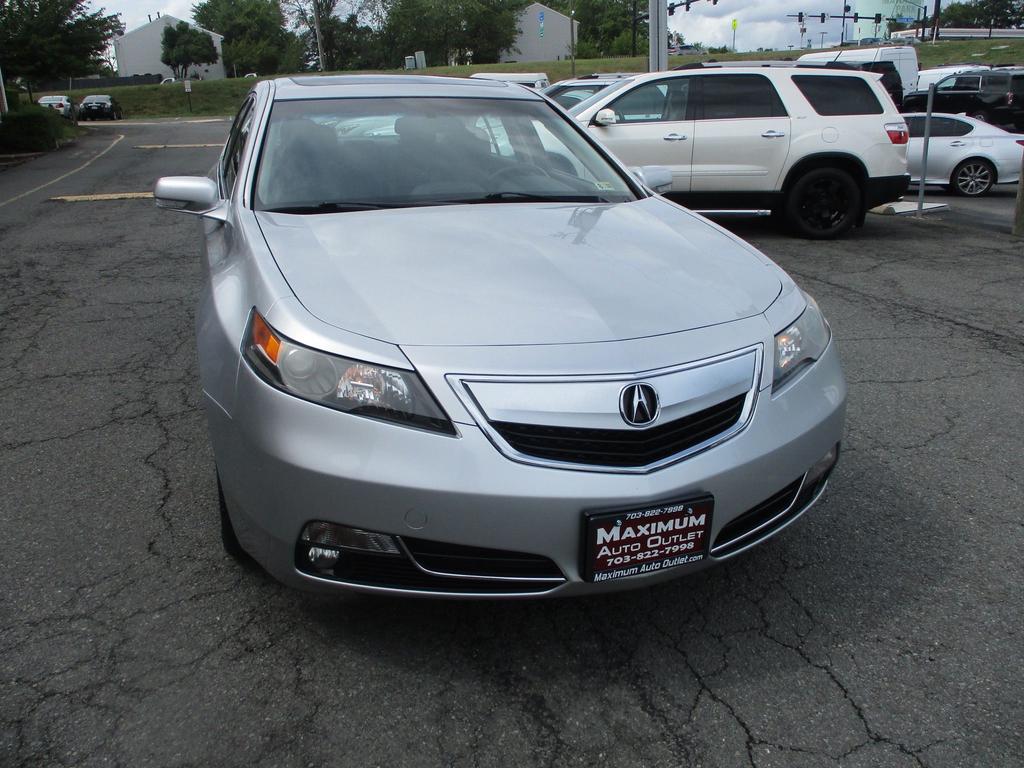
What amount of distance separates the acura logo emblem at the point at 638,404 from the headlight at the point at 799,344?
0.43 metres

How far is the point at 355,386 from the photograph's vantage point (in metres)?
2.22

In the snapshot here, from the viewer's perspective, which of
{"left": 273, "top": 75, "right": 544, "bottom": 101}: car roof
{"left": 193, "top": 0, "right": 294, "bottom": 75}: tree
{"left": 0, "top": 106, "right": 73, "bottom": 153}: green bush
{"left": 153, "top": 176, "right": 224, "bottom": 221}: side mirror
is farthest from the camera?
{"left": 193, "top": 0, "right": 294, "bottom": 75}: tree

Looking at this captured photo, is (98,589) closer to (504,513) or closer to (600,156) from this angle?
(504,513)

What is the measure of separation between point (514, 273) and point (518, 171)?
1.16 metres

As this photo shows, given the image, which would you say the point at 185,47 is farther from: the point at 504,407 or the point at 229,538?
the point at 504,407

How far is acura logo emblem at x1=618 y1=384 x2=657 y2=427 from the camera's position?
2.19m

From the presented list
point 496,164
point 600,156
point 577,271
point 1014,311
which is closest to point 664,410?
point 577,271

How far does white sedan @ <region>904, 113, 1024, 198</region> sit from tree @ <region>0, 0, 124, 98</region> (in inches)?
1028

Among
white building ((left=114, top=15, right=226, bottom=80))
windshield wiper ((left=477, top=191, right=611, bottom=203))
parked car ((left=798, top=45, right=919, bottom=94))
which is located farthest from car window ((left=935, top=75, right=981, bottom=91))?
white building ((left=114, top=15, right=226, bottom=80))

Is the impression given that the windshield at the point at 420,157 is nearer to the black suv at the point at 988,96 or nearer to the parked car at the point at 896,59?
the black suv at the point at 988,96

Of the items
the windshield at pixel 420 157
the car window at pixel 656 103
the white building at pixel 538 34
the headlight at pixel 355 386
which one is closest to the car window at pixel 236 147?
the windshield at pixel 420 157

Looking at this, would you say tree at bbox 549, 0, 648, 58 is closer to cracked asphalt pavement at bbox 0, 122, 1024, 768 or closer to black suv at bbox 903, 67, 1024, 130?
black suv at bbox 903, 67, 1024, 130

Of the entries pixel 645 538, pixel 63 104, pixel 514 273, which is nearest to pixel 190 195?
pixel 514 273

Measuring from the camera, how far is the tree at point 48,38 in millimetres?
27641
